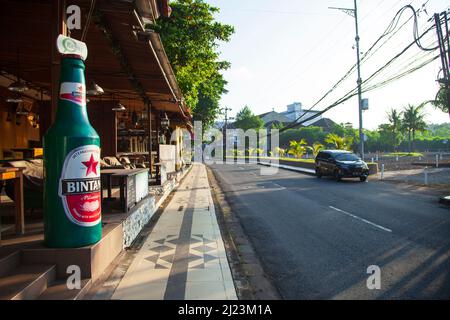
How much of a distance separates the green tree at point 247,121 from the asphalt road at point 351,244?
64.7 m

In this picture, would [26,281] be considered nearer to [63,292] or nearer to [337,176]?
[63,292]

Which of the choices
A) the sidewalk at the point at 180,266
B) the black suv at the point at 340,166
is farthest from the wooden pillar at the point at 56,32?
the black suv at the point at 340,166

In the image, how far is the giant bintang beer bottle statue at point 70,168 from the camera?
419 cm

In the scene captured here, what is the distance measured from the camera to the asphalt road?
4.48 meters

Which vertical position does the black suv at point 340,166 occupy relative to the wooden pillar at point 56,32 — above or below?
below

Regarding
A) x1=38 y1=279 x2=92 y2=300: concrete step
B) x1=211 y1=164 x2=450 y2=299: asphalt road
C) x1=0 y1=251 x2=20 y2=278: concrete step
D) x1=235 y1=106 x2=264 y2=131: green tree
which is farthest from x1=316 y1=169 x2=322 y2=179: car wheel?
x1=235 y1=106 x2=264 y2=131: green tree

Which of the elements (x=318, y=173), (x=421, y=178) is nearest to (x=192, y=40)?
(x=318, y=173)

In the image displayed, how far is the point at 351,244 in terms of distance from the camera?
21.2ft

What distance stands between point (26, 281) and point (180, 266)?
6.91ft

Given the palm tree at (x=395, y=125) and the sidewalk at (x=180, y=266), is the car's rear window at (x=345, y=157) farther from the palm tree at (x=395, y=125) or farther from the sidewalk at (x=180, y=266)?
the palm tree at (x=395, y=125)

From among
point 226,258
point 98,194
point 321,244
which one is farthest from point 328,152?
point 98,194

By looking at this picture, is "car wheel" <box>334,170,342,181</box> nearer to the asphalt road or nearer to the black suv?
the black suv

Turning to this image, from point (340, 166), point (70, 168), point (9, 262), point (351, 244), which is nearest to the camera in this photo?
point (9, 262)
